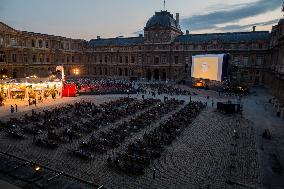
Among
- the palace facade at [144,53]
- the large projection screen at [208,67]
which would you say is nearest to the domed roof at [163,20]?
the palace facade at [144,53]

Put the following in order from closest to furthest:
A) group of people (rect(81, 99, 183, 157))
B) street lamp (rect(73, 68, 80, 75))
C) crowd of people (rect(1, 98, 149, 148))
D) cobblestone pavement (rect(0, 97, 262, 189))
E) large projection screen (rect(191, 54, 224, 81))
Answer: cobblestone pavement (rect(0, 97, 262, 189)) < group of people (rect(81, 99, 183, 157)) < crowd of people (rect(1, 98, 149, 148)) < large projection screen (rect(191, 54, 224, 81)) < street lamp (rect(73, 68, 80, 75))

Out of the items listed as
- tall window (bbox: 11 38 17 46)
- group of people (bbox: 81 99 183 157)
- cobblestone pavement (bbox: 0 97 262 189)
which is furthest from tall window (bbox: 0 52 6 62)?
group of people (bbox: 81 99 183 157)

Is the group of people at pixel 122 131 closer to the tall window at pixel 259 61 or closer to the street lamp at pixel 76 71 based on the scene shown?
the tall window at pixel 259 61

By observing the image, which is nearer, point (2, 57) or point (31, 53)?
point (2, 57)

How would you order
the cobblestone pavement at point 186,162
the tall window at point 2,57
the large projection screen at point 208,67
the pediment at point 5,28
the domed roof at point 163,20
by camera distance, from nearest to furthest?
the cobblestone pavement at point 186,162 → the large projection screen at point 208,67 → the pediment at point 5,28 → the tall window at point 2,57 → the domed roof at point 163,20

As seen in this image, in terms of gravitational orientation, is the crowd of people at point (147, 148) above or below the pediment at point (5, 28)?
below

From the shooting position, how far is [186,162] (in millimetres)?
19641

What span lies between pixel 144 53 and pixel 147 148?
195ft

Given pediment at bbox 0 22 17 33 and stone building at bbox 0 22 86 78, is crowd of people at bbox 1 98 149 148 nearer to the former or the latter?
stone building at bbox 0 22 86 78

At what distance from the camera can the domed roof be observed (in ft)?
243

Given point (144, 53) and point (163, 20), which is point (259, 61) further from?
point (144, 53)

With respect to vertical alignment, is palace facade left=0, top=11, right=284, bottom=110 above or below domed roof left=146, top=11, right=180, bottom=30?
below

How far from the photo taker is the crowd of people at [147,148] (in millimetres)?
18328

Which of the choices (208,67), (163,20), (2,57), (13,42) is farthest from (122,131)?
(163,20)
